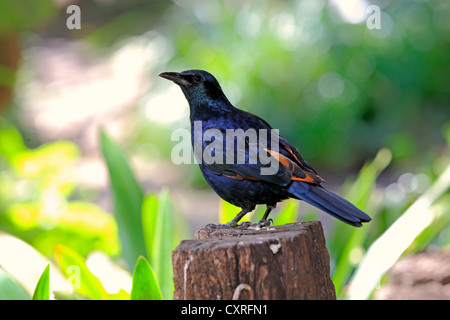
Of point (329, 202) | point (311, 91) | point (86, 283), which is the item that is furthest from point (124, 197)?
point (311, 91)

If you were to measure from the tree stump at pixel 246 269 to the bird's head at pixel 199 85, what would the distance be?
53 centimetres

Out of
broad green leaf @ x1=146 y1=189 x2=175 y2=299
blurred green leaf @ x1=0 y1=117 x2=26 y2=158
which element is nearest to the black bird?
broad green leaf @ x1=146 y1=189 x2=175 y2=299

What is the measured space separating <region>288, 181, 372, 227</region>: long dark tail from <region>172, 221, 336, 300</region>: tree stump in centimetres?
11

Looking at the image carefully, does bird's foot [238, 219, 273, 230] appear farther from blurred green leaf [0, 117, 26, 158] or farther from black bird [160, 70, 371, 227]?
blurred green leaf [0, 117, 26, 158]

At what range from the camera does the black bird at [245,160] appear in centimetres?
153

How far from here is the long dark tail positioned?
142 centimetres

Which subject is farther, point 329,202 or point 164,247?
point 164,247

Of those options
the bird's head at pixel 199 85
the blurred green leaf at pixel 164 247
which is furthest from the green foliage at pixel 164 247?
the bird's head at pixel 199 85

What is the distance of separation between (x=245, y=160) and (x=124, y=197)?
117 cm

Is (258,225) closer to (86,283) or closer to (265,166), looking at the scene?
(265,166)

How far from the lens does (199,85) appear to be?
5.81 feet

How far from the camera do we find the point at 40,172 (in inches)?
126
